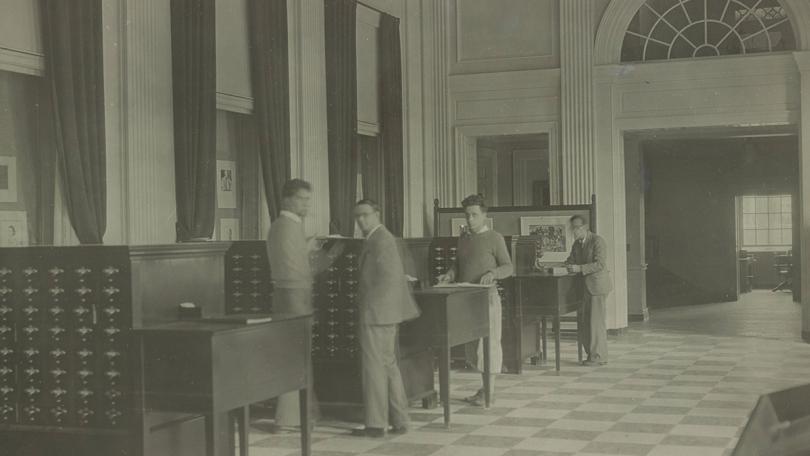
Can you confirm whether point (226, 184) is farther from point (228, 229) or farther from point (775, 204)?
point (775, 204)

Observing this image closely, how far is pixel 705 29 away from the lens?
1387 cm

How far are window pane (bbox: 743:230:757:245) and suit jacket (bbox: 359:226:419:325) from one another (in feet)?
67.6

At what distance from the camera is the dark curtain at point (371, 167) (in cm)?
1334

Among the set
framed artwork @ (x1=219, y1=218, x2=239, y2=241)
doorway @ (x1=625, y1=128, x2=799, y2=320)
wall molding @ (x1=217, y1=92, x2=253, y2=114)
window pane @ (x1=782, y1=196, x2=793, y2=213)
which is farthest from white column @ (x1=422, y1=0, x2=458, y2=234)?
window pane @ (x1=782, y1=196, x2=793, y2=213)

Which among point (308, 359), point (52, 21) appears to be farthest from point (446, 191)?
point (308, 359)

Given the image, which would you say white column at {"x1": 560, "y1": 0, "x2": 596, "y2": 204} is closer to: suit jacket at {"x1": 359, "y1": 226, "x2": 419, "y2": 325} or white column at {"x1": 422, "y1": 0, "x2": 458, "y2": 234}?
white column at {"x1": 422, "y1": 0, "x2": 458, "y2": 234}

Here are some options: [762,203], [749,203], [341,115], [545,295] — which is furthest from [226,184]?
[762,203]

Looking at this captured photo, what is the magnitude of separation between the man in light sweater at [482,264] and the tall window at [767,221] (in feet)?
60.8

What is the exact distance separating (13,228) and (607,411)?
5005mm

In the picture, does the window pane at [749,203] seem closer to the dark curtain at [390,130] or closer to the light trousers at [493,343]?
the dark curtain at [390,130]

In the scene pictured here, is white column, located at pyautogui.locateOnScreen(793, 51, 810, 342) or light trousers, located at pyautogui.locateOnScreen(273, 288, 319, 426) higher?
white column, located at pyautogui.locateOnScreen(793, 51, 810, 342)

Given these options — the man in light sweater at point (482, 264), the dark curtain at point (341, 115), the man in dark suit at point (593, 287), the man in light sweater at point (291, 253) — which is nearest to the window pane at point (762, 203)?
the man in dark suit at point (593, 287)

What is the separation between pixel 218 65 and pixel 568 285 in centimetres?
442

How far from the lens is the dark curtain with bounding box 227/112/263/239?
34.8 ft
